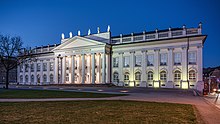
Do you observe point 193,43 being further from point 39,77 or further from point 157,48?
point 39,77

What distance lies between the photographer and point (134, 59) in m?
56.3

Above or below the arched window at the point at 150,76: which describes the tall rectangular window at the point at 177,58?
above

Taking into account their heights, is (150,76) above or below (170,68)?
below

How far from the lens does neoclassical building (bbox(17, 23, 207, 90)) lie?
158 feet

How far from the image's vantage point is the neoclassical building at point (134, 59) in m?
48.2

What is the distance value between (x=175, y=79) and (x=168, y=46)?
27.4ft

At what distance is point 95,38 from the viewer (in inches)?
2496

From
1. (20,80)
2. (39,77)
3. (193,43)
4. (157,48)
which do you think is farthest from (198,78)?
(20,80)

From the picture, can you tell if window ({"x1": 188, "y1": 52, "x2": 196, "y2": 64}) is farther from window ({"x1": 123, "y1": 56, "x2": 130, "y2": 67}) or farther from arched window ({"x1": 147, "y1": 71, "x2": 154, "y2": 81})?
Answer: window ({"x1": 123, "y1": 56, "x2": 130, "y2": 67})

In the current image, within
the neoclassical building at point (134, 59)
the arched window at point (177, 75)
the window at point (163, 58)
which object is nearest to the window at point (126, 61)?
the neoclassical building at point (134, 59)

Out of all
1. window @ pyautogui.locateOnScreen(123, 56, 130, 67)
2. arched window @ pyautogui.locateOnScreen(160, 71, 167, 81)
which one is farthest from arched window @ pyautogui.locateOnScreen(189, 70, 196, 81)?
window @ pyautogui.locateOnScreen(123, 56, 130, 67)

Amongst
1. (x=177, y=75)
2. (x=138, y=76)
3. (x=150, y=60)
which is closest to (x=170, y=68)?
(x=177, y=75)

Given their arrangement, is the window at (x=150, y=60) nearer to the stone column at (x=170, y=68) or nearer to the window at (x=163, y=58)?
the window at (x=163, y=58)

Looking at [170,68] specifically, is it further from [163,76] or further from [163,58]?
[163,58]
